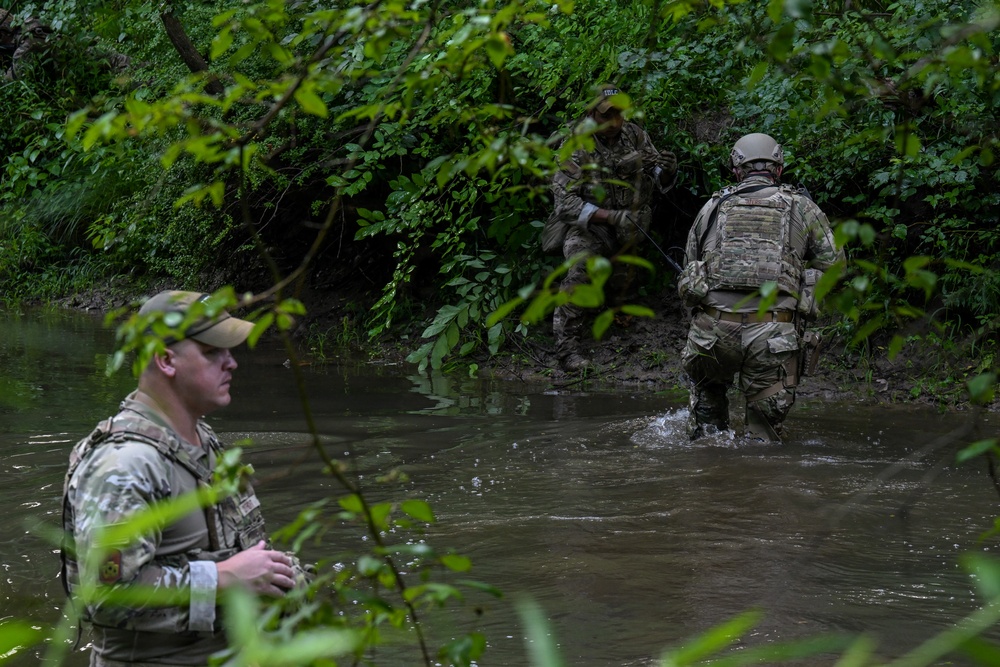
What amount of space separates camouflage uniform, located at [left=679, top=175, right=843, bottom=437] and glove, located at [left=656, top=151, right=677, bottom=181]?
8.77ft

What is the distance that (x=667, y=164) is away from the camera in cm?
1043

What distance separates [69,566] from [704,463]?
4.78 metres

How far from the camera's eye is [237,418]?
8.78m

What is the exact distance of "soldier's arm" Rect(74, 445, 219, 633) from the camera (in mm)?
3029

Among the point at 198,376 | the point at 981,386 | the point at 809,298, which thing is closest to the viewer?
the point at 981,386

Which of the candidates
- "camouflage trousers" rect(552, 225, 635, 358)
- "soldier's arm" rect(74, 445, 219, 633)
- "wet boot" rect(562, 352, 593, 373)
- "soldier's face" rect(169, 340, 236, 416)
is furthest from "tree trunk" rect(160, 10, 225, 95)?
"soldier's arm" rect(74, 445, 219, 633)

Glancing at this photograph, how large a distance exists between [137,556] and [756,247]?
5194mm

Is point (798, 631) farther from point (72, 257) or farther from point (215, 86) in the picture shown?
point (72, 257)

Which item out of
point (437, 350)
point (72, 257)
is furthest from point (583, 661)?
point (72, 257)

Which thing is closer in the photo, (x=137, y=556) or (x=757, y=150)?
(x=137, y=556)

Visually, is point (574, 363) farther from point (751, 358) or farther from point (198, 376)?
point (198, 376)

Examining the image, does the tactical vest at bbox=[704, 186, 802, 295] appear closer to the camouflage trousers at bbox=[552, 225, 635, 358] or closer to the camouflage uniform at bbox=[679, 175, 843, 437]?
the camouflage uniform at bbox=[679, 175, 843, 437]

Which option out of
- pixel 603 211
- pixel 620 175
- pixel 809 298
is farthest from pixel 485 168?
pixel 603 211

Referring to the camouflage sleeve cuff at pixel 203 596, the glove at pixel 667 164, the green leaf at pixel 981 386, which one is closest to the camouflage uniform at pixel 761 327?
the glove at pixel 667 164
